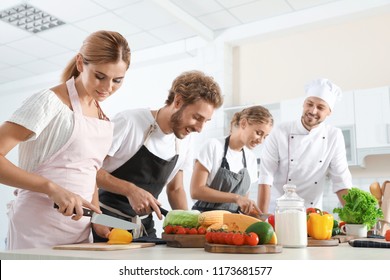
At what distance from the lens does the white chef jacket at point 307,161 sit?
2932 millimetres

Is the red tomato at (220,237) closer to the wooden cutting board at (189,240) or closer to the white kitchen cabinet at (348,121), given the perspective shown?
the wooden cutting board at (189,240)

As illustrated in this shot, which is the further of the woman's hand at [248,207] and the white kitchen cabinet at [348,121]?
the white kitchen cabinet at [348,121]

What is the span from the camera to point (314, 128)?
9.79 feet

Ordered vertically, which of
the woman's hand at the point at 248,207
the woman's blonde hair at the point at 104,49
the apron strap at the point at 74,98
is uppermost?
the woman's blonde hair at the point at 104,49

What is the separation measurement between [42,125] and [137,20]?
394 centimetres

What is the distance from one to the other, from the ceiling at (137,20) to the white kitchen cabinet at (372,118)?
3.95ft

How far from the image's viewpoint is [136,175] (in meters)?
2.14

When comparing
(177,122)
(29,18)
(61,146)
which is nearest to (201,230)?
(61,146)

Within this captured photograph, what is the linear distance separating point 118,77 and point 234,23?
12.8 ft

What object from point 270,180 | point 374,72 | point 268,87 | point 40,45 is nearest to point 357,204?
point 270,180

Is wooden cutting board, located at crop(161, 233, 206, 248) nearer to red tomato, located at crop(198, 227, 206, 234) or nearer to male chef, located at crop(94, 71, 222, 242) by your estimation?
red tomato, located at crop(198, 227, 206, 234)

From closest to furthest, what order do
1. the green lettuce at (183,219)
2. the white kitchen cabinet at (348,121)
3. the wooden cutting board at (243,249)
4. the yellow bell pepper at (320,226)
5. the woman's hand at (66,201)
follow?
the wooden cutting board at (243,249)
the woman's hand at (66,201)
the green lettuce at (183,219)
the yellow bell pepper at (320,226)
the white kitchen cabinet at (348,121)

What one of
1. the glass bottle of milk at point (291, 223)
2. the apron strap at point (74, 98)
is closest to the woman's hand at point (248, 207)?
the glass bottle of milk at point (291, 223)
